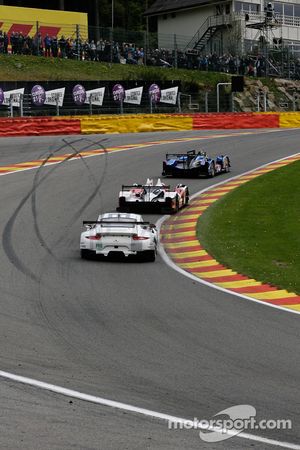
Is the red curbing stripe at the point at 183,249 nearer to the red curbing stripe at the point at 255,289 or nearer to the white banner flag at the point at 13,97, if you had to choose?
the red curbing stripe at the point at 255,289

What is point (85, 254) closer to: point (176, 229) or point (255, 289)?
point (255, 289)

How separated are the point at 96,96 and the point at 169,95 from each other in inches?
201

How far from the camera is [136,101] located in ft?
137

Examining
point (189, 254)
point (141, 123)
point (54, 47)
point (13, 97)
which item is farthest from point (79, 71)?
point (189, 254)

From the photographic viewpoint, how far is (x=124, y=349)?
9.91m

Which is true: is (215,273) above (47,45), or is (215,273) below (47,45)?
below

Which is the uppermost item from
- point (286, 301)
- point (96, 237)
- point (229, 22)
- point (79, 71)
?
point (229, 22)

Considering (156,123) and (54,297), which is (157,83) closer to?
(156,123)

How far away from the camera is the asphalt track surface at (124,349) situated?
285 inches

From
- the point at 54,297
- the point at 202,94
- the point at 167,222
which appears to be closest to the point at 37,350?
the point at 54,297

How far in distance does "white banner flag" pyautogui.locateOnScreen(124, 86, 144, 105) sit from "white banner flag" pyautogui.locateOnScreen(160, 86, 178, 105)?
1493mm

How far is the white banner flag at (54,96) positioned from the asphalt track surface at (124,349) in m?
19.6

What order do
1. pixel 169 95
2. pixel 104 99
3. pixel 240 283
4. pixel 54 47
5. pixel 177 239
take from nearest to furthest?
pixel 240 283 → pixel 177 239 → pixel 104 99 → pixel 169 95 → pixel 54 47

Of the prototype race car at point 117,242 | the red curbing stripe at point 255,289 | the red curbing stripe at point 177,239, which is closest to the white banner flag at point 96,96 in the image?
the red curbing stripe at point 177,239
